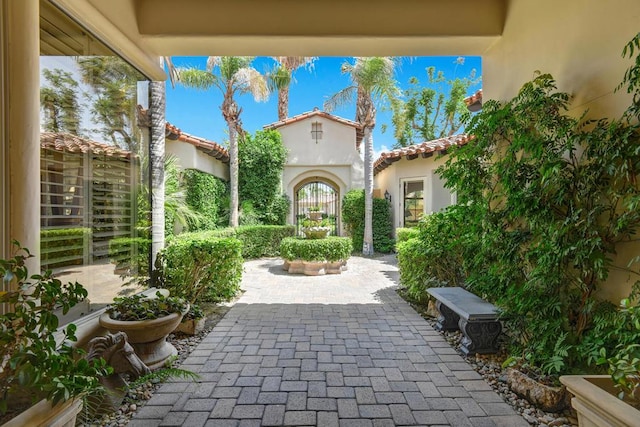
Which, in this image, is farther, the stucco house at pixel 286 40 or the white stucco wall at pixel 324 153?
the white stucco wall at pixel 324 153

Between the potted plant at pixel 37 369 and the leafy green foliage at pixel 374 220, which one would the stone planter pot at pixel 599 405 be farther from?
the leafy green foliage at pixel 374 220

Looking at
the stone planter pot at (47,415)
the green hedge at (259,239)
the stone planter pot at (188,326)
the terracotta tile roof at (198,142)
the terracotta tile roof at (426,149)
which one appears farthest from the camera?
the green hedge at (259,239)

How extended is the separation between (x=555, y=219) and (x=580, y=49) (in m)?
1.58

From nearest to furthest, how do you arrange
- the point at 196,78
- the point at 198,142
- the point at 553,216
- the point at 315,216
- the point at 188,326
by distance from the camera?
the point at 553,216
the point at 188,326
the point at 198,142
the point at 315,216
the point at 196,78

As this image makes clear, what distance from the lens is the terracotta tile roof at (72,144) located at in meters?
3.28

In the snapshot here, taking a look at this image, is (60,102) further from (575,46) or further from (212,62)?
(212,62)

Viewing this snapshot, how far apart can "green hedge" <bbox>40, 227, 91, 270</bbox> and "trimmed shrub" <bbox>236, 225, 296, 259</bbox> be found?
7647mm

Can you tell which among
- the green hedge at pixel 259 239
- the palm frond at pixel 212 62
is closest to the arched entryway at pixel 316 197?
the green hedge at pixel 259 239

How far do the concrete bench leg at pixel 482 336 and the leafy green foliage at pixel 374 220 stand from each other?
946 cm

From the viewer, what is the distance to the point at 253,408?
2.86 m

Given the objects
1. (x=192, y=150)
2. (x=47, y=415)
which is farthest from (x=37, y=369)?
(x=192, y=150)

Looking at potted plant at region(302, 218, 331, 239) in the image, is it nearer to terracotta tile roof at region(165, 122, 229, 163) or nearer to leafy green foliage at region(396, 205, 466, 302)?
leafy green foliage at region(396, 205, 466, 302)

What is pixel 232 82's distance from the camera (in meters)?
A: 11.3

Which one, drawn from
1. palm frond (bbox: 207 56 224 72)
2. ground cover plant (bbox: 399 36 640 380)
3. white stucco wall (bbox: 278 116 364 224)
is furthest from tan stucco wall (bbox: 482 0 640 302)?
white stucco wall (bbox: 278 116 364 224)
